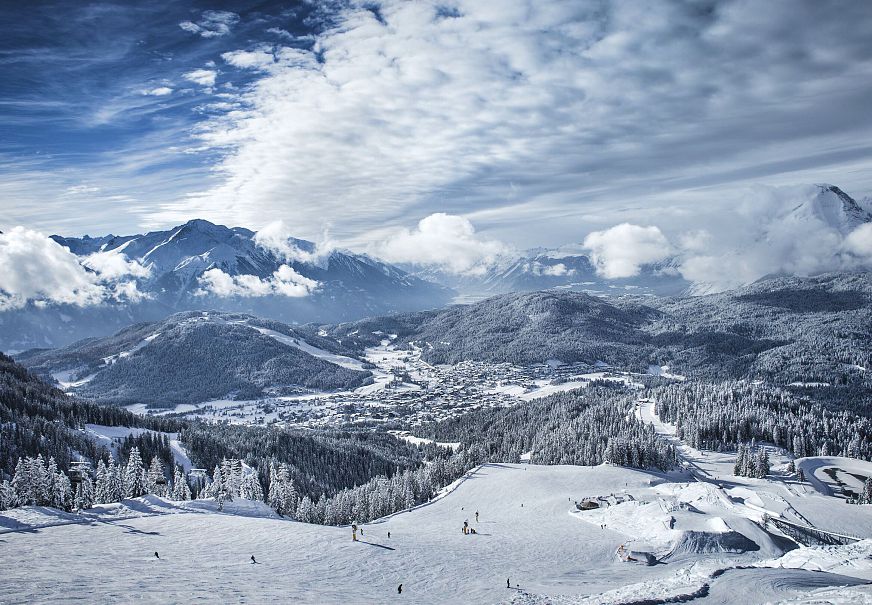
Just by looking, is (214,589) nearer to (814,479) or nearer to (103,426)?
(814,479)

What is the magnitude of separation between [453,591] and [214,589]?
61.6ft

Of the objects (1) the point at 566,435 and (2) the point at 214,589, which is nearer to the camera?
(2) the point at 214,589

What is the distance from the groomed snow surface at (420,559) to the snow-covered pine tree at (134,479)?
25.9 m

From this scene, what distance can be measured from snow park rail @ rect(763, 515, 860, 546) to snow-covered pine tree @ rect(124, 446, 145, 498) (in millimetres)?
107086

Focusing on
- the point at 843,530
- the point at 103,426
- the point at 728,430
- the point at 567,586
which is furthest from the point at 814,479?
the point at 103,426

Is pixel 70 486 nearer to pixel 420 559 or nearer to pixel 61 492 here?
pixel 61 492

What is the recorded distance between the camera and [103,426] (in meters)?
164

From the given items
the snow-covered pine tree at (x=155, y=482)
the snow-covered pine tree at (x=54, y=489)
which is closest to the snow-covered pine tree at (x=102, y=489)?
the snow-covered pine tree at (x=155, y=482)

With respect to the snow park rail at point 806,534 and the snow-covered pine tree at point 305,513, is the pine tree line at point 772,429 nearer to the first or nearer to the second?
the snow park rail at point 806,534

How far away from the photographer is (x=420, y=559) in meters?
50.8

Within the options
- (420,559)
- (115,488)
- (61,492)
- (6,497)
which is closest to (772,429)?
(420,559)

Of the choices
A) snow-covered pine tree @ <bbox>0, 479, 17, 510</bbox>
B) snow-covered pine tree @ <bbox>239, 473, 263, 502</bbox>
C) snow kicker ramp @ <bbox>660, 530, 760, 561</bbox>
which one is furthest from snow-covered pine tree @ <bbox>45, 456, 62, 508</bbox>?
snow kicker ramp @ <bbox>660, 530, 760, 561</bbox>

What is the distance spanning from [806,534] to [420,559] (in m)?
63.9

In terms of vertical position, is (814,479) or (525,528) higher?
(525,528)
